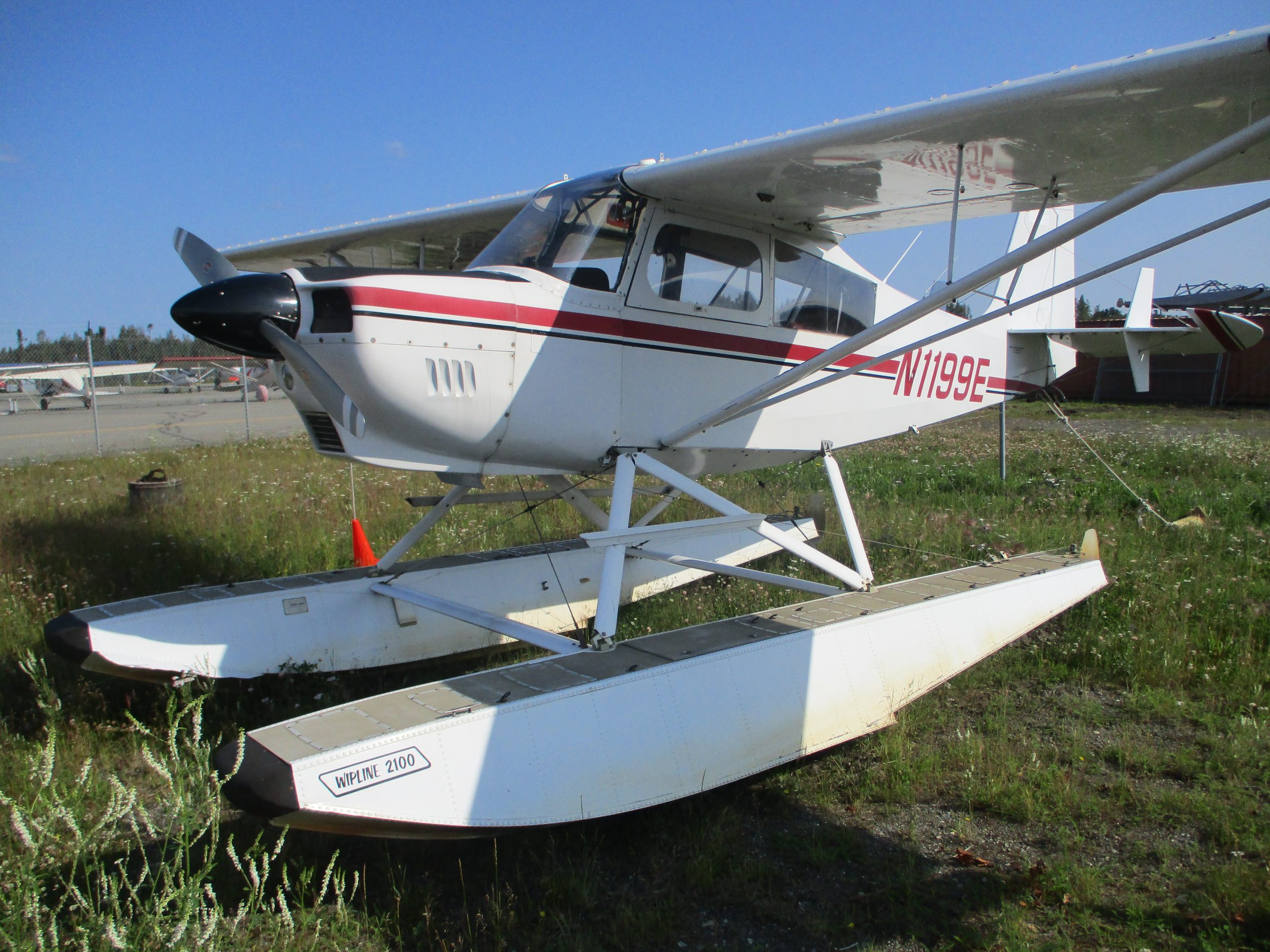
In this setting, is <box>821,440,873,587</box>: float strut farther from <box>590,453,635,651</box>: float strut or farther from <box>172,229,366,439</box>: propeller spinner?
<box>172,229,366,439</box>: propeller spinner

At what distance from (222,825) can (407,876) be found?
893 millimetres

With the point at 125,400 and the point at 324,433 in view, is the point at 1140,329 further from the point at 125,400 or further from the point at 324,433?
the point at 125,400

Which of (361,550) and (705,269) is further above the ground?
(705,269)

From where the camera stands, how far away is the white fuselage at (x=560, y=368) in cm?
362

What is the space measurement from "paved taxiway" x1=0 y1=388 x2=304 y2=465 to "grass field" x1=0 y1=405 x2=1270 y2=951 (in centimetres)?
437

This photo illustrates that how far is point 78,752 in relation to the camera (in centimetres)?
382

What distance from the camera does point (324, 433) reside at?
3793mm

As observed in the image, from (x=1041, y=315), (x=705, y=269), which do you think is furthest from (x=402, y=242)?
(x=1041, y=315)

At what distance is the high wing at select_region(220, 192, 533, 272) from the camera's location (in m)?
5.79

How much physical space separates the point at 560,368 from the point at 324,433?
115 centimetres

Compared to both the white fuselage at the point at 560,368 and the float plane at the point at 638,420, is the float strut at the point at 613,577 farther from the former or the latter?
the white fuselage at the point at 560,368

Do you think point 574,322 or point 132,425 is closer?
point 574,322

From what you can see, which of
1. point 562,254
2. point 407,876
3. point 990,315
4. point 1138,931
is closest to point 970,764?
point 1138,931

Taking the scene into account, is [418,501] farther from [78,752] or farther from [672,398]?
[78,752]
